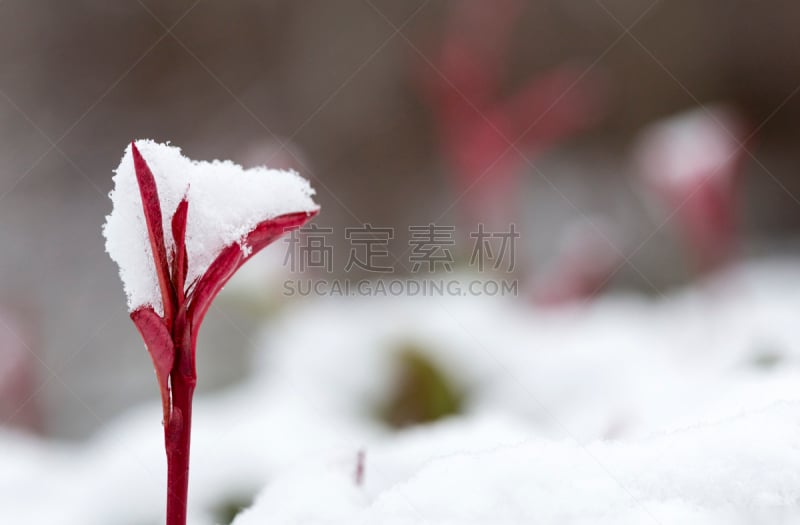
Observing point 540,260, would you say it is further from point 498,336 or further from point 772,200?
point 498,336

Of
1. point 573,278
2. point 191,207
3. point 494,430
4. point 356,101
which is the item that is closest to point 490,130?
point 573,278

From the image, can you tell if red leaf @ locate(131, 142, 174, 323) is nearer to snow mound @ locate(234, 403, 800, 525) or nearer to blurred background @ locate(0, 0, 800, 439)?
snow mound @ locate(234, 403, 800, 525)

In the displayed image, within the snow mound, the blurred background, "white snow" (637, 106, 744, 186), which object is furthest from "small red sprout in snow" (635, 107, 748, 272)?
the blurred background

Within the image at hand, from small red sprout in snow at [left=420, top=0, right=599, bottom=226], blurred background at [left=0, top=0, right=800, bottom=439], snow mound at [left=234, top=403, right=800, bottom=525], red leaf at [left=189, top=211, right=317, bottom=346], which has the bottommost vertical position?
snow mound at [left=234, top=403, right=800, bottom=525]

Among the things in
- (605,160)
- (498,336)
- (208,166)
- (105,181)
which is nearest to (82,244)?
(105,181)

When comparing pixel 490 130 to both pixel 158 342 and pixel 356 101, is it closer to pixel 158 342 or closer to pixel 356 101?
pixel 158 342
